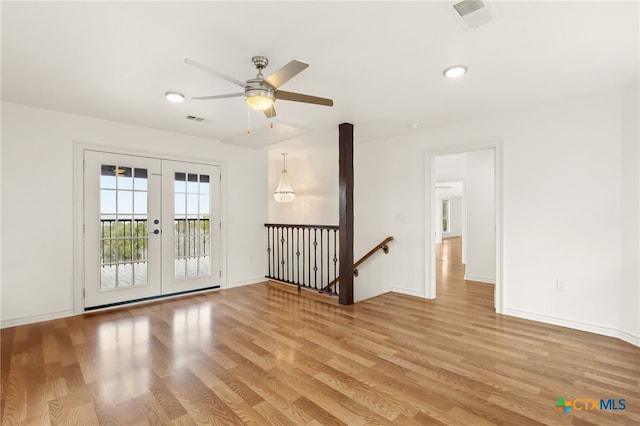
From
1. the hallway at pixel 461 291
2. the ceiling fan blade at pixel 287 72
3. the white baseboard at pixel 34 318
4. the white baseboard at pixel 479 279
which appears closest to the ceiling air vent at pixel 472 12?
the ceiling fan blade at pixel 287 72

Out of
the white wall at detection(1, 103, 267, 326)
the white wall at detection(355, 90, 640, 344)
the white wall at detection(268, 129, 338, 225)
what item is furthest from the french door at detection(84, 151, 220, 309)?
the white wall at detection(355, 90, 640, 344)

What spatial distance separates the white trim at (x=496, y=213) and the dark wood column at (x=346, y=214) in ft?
3.88

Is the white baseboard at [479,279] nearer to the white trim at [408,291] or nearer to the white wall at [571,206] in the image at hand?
the white trim at [408,291]

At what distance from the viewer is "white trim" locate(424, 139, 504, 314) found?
384 centimetres

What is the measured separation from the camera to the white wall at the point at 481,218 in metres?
5.71

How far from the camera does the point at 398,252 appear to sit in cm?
494

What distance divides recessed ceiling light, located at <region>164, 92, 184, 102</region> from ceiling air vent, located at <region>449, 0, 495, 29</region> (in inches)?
103

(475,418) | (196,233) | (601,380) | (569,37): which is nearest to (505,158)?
(569,37)

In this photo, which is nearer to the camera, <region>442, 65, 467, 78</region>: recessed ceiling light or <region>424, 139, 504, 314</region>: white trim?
<region>442, 65, 467, 78</region>: recessed ceiling light

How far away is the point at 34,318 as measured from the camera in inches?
141

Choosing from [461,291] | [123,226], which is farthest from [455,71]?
[123,226]

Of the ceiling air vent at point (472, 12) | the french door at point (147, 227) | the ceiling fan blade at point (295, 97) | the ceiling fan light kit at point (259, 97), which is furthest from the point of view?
the french door at point (147, 227)

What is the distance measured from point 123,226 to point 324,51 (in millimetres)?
3659

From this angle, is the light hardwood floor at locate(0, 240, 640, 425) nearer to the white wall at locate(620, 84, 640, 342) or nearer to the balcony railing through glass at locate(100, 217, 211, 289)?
the white wall at locate(620, 84, 640, 342)
